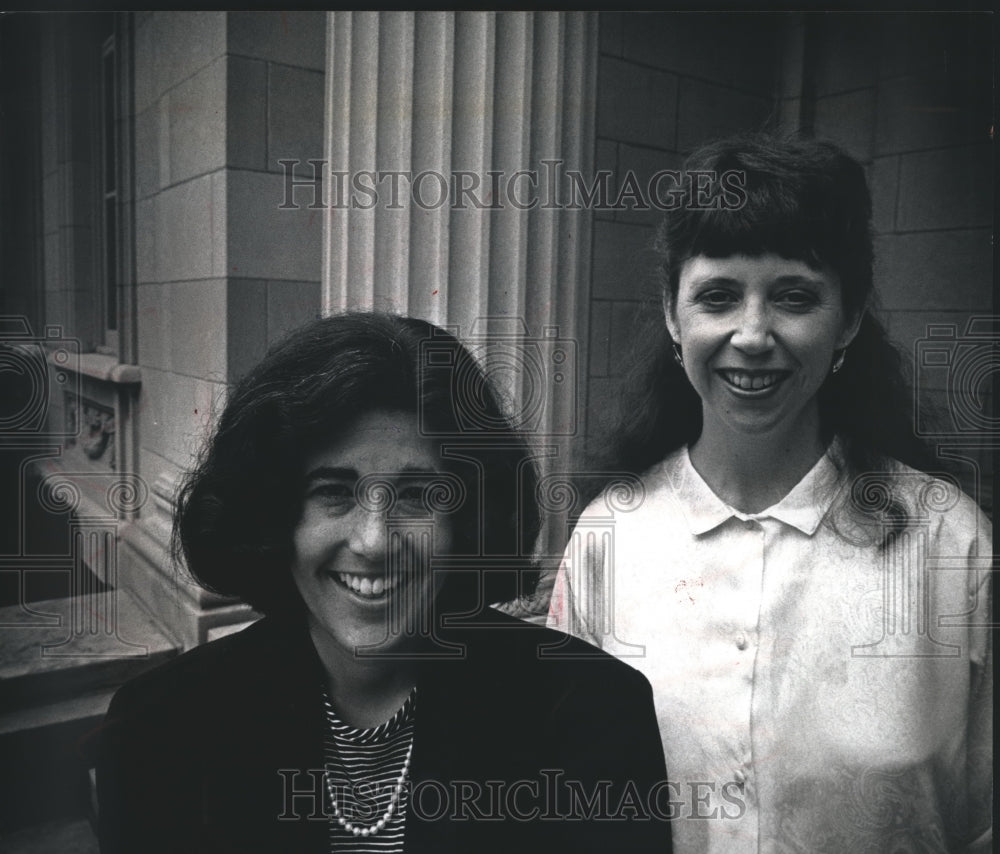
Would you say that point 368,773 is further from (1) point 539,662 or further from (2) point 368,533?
(2) point 368,533

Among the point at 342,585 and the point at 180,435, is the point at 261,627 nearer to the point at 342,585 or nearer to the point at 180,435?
the point at 342,585

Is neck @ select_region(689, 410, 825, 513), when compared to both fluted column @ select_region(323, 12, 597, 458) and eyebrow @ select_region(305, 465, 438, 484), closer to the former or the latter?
fluted column @ select_region(323, 12, 597, 458)

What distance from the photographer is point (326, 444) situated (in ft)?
5.62

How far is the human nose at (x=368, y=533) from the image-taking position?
171 cm

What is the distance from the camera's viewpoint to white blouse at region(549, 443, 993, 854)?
1.77 m

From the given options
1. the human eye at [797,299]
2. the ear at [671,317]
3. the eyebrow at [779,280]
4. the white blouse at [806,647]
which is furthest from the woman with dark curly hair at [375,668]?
the human eye at [797,299]

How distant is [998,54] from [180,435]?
2.05 m

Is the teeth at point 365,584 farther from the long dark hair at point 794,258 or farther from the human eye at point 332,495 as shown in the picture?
the long dark hair at point 794,258

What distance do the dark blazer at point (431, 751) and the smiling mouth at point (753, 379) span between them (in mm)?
670

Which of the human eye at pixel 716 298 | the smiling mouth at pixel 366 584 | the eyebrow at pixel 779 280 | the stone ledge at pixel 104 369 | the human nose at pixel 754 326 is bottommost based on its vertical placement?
the smiling mouth at pixel 366 584

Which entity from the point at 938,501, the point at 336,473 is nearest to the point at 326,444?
Answer: the point at 336,473

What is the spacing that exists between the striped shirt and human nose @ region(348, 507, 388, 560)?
0.35 meters

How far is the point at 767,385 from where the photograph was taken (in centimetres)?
176

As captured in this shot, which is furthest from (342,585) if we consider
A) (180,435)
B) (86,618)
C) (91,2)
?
(91,2)
